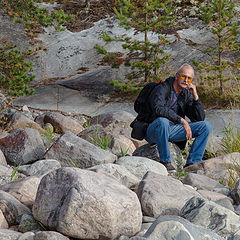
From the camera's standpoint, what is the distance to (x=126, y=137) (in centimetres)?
730

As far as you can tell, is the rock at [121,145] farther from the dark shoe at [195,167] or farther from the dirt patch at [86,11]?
the dirt patch at [86,11]

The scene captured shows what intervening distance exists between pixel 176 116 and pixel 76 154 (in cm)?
146

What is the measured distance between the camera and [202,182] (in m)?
4.98

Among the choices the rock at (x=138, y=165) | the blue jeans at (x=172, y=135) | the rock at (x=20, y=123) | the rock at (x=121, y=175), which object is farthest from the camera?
the rock at (x=20, y=123)

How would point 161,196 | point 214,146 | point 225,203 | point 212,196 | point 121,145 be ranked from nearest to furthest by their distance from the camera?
point 161,196 < point 225,203 < point 212,196 < point 121,145 < point 214,146

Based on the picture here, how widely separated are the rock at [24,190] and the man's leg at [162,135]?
2326 mm

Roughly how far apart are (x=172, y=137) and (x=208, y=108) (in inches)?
281

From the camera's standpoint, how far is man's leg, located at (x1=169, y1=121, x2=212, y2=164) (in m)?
6.05

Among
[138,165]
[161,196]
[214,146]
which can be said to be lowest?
[214,146]

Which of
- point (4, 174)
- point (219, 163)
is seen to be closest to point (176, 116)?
point (219, 163)

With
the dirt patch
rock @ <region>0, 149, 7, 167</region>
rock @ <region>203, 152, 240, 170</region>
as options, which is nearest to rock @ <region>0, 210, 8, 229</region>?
rock @ <region>0, 149, 7, 167</region>

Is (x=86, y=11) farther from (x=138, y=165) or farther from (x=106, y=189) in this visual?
(x=106, y=189)

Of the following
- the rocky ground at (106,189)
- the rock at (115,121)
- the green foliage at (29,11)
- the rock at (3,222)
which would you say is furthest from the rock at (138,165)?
the green foliage at (29,11)

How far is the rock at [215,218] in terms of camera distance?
317 cm
